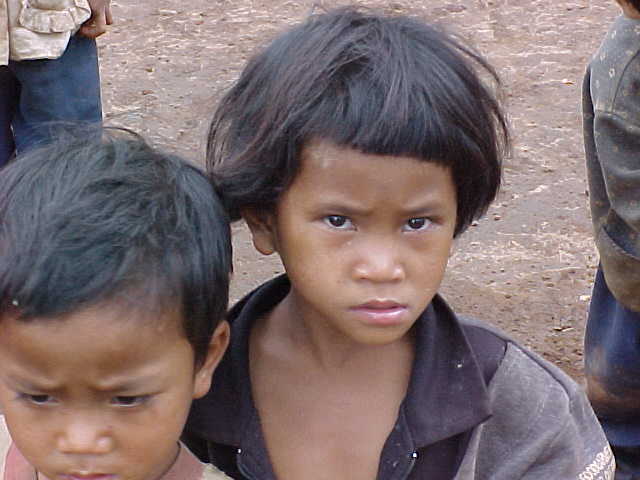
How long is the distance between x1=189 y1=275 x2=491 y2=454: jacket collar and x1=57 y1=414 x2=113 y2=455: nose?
338mm

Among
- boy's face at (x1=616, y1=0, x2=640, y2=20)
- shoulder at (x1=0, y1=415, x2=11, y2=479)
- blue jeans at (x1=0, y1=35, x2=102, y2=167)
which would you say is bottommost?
blue jeans at (x1=0, y1=35, x2=102, y2=167)

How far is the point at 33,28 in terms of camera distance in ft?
10.7

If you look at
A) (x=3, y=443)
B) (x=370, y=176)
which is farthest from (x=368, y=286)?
(x=3, y=443)

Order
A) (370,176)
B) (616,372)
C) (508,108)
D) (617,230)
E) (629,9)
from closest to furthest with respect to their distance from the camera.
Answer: (370,176)
(629,9)
(617,230)
(616,372)
(508,108)

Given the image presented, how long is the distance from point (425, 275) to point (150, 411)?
17.8 inches

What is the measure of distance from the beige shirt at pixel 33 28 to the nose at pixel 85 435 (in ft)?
5.80

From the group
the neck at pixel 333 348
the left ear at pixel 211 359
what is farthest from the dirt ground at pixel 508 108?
the left ear at pixel 211 359

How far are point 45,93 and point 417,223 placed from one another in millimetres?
1847

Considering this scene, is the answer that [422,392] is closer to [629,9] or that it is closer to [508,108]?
[629,9]

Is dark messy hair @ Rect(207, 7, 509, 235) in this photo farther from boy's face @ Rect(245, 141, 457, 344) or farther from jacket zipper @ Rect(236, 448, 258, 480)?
jacket zipper @ Rect(236, 448, 258, 480)

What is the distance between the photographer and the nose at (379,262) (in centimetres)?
180

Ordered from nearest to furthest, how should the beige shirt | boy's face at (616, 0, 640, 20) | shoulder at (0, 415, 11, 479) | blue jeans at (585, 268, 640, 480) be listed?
1. shoulder at (0, 415, 11, 479)
2. boy's face at (616, 0, 640, 20)
3. blue jeans at (585, 268, 640, 480)
4. the beige shirt

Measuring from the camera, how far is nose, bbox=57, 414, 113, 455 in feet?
5.58

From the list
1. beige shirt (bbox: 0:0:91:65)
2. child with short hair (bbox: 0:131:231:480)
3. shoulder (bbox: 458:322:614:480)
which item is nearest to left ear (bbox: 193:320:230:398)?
child with short hair (bbox: 0:131:231:480)
